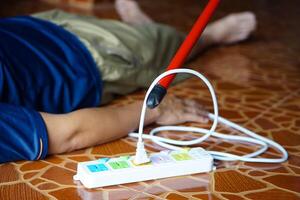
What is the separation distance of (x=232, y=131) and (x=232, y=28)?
73cm

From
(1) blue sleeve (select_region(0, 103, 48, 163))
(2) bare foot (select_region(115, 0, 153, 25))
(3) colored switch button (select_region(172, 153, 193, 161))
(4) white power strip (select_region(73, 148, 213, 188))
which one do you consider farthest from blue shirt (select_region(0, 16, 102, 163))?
(2) bare foot (select_region(115, 0, 153, 25))

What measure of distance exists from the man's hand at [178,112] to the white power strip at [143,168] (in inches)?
7.3

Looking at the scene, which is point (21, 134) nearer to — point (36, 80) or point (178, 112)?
point (36, 80)

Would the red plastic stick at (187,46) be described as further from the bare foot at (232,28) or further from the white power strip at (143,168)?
the bare foot at (232,28)

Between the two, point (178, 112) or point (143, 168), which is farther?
point (178, 112)

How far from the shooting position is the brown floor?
844mm

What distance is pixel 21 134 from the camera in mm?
869

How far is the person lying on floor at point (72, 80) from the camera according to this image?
2.95 ft

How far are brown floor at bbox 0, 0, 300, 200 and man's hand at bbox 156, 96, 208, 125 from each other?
0.15ft

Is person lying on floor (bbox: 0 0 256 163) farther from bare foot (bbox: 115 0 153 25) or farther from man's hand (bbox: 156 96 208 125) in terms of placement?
bare foot (bbox: 115 0 153 25)

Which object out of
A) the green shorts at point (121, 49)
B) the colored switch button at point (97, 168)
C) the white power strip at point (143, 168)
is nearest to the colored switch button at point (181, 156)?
the white power strip at point (143, 168)

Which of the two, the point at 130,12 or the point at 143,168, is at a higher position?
the point at 130,12

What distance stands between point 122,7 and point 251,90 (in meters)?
0.58

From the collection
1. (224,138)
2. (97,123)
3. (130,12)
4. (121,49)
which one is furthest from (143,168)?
(130,12)
